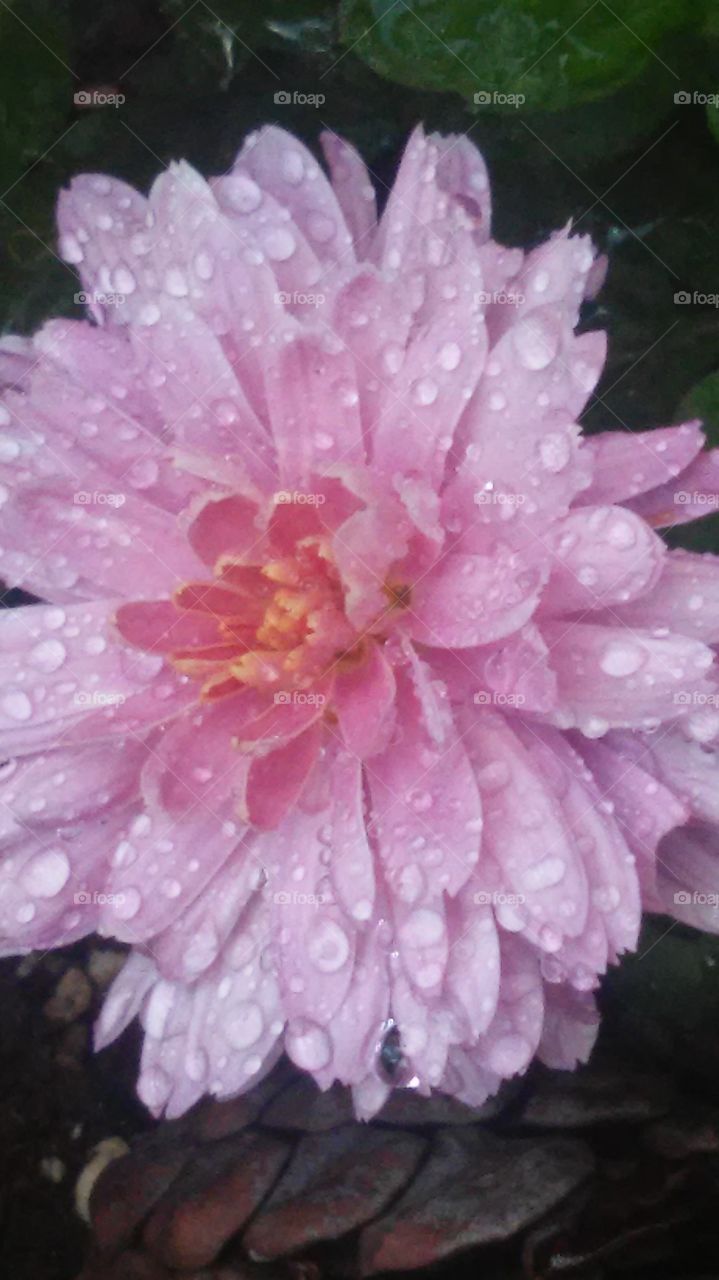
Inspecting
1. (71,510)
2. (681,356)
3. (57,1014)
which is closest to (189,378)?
(71,510)

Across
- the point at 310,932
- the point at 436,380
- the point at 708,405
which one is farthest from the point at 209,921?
the point at 708,405

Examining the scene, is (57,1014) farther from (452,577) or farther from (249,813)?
(452,577)

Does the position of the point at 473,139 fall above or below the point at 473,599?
above

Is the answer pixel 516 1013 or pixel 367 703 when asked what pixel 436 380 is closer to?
pixel 367 703

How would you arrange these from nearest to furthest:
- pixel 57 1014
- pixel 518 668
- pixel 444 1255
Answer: pixel 518 668 < pixel 444 1255 < pixel 57 1014

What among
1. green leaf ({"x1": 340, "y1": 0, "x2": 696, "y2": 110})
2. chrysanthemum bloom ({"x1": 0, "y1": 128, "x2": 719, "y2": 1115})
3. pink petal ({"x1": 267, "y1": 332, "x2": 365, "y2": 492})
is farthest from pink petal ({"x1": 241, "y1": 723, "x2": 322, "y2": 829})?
green leaf ({"x1": 340, "y1": 0, "x2": 696, "y2": 110})

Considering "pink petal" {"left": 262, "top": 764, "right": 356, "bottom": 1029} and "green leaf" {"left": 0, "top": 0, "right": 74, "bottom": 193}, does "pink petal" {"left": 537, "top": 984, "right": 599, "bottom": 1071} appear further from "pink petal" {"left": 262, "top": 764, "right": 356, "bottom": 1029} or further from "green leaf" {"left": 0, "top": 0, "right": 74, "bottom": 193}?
"green leaf" {"left": 0, "top": 0, "right": 74, "bottom": 193}
